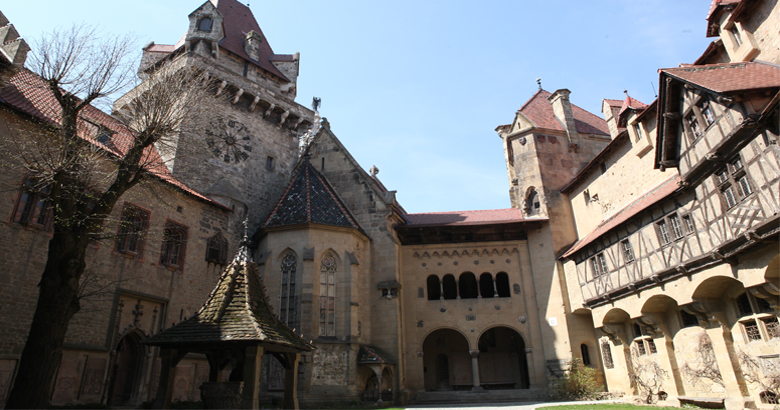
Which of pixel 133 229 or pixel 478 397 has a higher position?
pixel 133 229

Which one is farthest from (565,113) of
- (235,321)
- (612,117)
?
(235,321)

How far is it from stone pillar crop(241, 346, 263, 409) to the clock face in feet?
51.5

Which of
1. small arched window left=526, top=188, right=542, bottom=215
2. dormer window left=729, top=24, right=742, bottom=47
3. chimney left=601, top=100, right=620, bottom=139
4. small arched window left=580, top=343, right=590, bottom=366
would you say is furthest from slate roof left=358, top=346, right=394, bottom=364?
dormer window left=729, top=24, right=742, bottom=47

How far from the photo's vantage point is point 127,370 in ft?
52.4

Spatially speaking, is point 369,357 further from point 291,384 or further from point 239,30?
point 239,30

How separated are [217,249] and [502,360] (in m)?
15.4

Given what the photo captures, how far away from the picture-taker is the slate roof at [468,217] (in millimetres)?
23041

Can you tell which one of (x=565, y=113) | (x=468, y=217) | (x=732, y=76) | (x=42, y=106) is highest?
(x=565, y=113)

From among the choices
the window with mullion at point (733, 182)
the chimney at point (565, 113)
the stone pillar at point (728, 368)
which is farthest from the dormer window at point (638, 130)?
the stone pillar at point (728, 368)

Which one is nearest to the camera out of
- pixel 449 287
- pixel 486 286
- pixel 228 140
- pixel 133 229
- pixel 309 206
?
pixel 133 229

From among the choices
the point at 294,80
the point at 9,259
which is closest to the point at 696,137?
the point at 9,259

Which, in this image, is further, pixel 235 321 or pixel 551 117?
pixel 551 117

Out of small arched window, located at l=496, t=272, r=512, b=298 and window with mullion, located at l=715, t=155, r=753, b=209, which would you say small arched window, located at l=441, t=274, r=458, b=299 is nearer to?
small arched window, located at l=496, t=272, r=512, b=298

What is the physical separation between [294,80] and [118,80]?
16.8 metres
